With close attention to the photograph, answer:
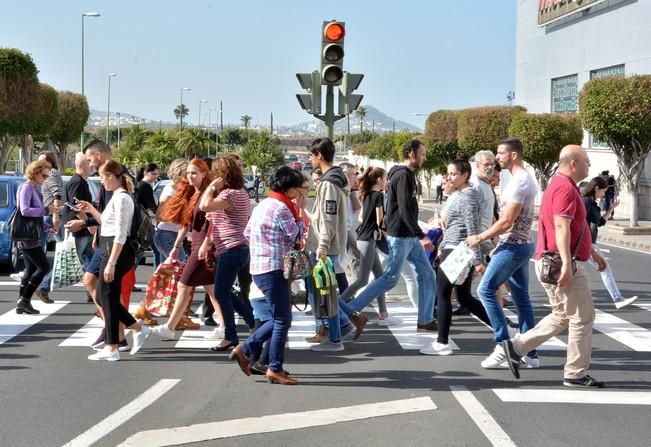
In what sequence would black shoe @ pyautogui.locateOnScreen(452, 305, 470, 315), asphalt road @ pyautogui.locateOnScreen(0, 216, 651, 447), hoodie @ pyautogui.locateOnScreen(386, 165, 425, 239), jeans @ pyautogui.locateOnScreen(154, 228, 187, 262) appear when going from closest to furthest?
asphalt road @ pyautogui.locateOnScreen(0, 216, 651, 447) < hoodie @ pyautogui.locateOnScreen(386, 165, 425, 239) < jeans @ pyautogui.locateOnScreen(154, 228, 187, 262) < black shoe @ pyautogui.locateOnScreen(452, 305, 470, 315)

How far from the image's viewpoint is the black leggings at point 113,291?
8.64m

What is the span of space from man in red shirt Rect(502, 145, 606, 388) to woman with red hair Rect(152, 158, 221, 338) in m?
3.02

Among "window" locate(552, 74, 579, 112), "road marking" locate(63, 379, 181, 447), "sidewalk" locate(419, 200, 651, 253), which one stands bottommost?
"road marking" locate(63, 379, 181, 447)

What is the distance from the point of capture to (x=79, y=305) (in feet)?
41.0

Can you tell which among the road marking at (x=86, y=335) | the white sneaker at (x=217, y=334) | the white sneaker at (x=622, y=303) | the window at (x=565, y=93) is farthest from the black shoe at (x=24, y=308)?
the window at (x=565, y=93)

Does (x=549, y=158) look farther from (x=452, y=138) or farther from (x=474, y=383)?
(x=474, y=383)

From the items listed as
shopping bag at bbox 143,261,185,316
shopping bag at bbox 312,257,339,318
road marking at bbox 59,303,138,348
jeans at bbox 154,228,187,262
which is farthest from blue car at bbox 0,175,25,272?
shopping bag at bbox 312,257,339,318

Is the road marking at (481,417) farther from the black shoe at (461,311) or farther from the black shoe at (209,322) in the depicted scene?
the black shoe at (461,311)

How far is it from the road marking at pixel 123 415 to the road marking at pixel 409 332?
2698 mm

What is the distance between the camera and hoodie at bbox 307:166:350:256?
9117 millimetres

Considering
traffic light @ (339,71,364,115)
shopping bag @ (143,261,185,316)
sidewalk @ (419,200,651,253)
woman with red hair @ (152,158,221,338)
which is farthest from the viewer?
sidewalk @ (419,200,651,253)

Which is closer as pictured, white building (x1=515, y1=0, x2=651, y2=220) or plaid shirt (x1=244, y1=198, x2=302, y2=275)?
plaid shirt (x1=244, y1=198, x2=302, y2=275)

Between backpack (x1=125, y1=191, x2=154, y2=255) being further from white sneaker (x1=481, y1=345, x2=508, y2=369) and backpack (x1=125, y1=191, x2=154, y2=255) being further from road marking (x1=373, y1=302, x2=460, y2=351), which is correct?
white sneaker (x1=481, y1=345, x2=508, y2=369)

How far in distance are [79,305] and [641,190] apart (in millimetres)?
29860
